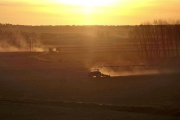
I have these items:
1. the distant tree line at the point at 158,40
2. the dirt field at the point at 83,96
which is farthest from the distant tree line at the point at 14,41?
the dirt field at the point at 83,96

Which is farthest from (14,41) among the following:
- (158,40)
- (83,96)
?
(83,96)

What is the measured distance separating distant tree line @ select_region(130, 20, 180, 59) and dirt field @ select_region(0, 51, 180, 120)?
25063 millimetres

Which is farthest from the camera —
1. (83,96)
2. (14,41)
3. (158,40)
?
(14,41)

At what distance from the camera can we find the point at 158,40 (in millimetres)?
60125

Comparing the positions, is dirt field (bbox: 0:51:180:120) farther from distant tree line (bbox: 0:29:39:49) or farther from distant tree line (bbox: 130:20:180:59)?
distant tree line (bbox: 0:29:39:49)

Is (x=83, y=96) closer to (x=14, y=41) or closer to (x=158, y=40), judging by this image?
(x=158, y=40)

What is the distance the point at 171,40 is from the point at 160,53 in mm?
3063

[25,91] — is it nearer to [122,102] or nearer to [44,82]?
[44,82]

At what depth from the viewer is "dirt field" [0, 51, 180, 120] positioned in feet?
53.1

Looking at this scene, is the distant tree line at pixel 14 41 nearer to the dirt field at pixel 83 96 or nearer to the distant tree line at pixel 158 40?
the distant tree line at pixel 158 40

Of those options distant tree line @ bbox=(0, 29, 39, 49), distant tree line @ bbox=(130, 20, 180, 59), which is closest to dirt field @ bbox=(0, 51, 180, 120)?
distant tree line @ bbox=(130, 20, 180, 59)

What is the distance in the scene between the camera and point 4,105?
18.9m

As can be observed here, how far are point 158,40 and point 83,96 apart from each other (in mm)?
39843

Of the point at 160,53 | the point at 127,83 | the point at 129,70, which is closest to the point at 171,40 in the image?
the point at 160,53
